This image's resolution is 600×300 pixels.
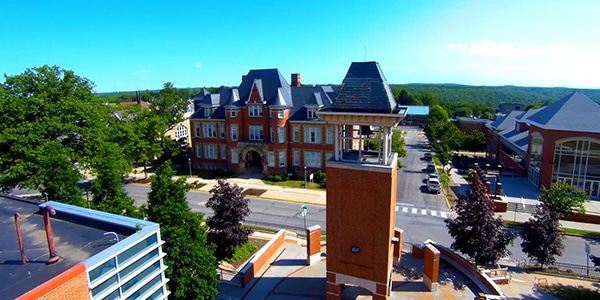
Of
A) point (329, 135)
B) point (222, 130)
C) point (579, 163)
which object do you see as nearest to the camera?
point (579, 163)

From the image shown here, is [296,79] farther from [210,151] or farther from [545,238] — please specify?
[545,238]

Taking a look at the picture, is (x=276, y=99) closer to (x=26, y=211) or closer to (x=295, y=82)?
(x=295, y=82)

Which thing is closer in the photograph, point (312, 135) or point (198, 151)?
point (312, 135)

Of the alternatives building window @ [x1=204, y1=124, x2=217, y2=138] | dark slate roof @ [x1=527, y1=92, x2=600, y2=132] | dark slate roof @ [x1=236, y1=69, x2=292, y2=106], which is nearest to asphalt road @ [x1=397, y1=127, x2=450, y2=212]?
dark slate roof @ [x1=527, y1=92, x2=600, y2=132]

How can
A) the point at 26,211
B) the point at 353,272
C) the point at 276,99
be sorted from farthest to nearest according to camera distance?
the point at 276,99 < the point at 353,272 < the point at 26,211

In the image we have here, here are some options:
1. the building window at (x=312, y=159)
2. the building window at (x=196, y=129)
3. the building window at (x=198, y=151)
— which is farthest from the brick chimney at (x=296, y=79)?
the building window at (x=198, y=151)

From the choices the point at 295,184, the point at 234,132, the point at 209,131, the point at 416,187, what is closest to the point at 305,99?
the point at 234,132

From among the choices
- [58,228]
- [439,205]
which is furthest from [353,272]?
[439,205]

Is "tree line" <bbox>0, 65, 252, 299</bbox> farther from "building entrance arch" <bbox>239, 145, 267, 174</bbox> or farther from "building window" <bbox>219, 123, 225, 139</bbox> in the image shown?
"building entrance arch" <bbox>239, 145, 267, 174</bbox>
